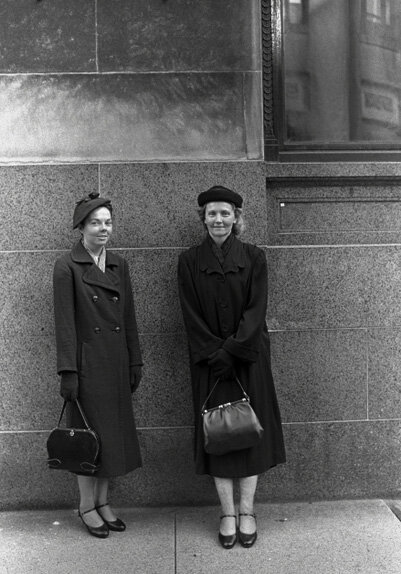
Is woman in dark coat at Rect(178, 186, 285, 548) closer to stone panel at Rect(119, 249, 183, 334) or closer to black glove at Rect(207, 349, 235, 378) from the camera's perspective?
black glove at Rect(207, 349, 235, 378)

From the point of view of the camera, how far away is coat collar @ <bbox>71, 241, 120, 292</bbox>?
5012 millimetres

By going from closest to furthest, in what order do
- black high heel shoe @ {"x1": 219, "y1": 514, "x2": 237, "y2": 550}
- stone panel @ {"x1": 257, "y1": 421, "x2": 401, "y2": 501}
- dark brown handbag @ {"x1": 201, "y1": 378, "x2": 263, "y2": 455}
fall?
dark brown handbag @ {"x1": 201, "y1": 378, "x2": 263, "y2": 455}, black high heel shoe @ {"x1": 219, "y1": 514, "x2": 237, "y2": 550}, stone panel @ {"x1": 257, "y1": 421, "x2": 401, "y2": 501}

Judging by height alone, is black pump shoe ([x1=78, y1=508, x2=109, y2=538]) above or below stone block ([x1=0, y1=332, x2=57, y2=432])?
below

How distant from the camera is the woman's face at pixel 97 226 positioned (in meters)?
4.98

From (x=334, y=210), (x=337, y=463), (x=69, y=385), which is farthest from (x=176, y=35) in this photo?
(x=337, y=463)

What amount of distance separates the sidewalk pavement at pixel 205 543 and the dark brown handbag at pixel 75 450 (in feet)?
1.89

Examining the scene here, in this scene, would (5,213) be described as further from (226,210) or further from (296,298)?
(296,298)

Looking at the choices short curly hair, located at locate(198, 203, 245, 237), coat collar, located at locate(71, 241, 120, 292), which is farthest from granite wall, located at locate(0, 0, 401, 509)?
coat collar, located at locate(71, 241, 120, 292)

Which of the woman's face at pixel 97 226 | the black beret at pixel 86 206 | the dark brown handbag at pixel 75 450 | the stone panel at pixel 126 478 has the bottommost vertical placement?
the stone panel at pixel 126 478

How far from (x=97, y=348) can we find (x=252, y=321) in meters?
1.06

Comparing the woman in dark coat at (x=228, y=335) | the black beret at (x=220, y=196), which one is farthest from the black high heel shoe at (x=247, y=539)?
the black beret at (x=220, y=196)

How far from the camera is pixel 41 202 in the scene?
5555 mm

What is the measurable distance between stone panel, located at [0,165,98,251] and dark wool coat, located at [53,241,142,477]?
20.9 inches

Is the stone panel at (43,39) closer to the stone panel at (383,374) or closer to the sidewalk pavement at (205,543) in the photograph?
the stone panel at (383,374)
